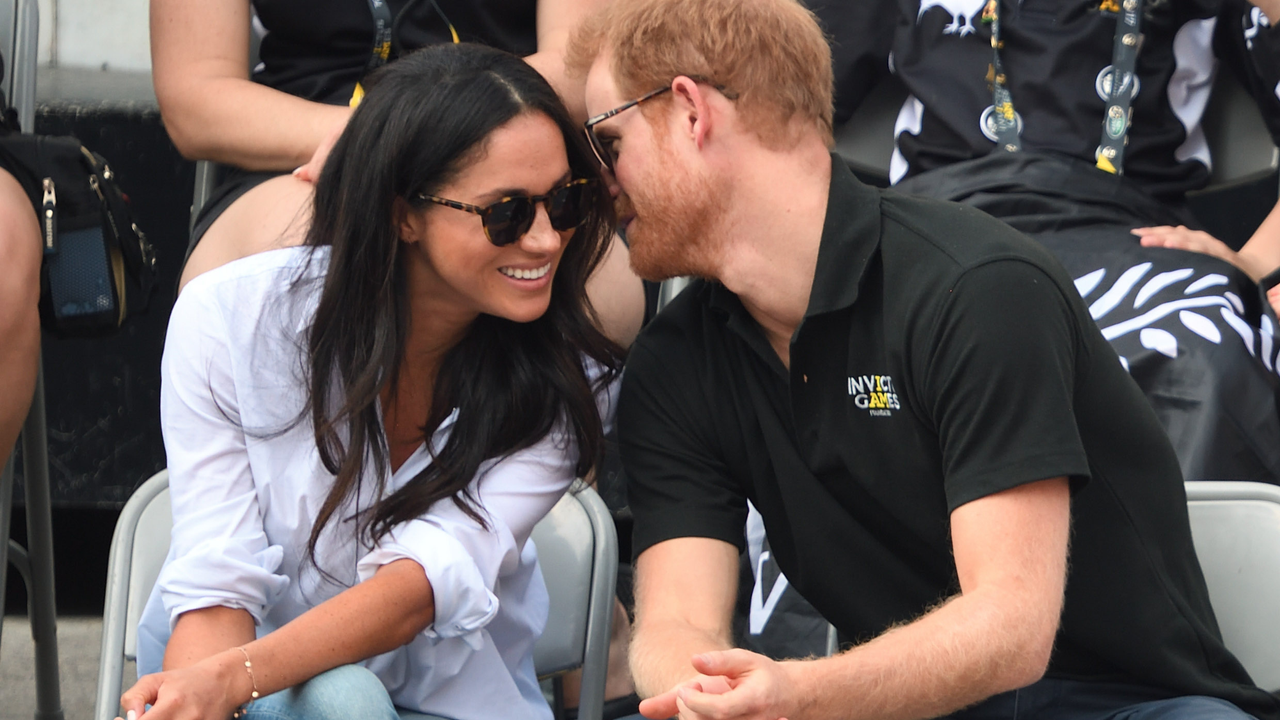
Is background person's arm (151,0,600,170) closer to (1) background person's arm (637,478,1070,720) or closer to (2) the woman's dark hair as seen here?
(2) the woman's dark hair

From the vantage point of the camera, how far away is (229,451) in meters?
1.86

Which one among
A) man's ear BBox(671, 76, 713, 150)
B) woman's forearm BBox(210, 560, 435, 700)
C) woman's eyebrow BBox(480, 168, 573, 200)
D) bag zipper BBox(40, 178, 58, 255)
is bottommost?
woman's forearm BBox(210, 560, 435, 700)

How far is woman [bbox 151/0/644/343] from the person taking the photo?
2.38m

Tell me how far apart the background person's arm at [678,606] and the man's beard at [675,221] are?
1.25ft

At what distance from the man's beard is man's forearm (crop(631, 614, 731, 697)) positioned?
489mm

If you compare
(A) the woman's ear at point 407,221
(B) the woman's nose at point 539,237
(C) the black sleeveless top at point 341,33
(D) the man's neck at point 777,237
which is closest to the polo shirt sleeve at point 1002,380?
(D) the man's neck at point 777,237

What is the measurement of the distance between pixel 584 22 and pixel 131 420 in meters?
1.83

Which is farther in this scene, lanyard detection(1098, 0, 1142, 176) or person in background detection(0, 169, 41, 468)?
lanyard detection(1098, 0, 1142, 176)

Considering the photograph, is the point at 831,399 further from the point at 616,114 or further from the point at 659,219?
the point at 616,114

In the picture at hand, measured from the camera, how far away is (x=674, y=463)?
192 cm

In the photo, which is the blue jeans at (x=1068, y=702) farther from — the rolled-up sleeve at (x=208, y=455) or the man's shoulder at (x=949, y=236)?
the rolled-up sleeve at (x=208, y=455)

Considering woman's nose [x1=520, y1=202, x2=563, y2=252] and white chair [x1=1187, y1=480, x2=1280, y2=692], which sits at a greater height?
woman's nose [x1=520, y1=202, x2=563, y2=252]

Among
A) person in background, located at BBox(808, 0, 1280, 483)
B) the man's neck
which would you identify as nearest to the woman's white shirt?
the man's neck

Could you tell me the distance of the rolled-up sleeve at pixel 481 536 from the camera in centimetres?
180
